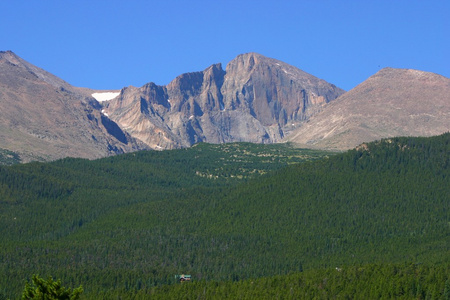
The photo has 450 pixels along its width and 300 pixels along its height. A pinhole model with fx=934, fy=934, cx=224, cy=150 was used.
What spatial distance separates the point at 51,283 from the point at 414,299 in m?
103

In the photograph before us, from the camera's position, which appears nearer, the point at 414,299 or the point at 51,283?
the point at 51,283

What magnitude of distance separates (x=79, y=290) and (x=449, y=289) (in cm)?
10599

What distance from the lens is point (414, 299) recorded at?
199125 mm

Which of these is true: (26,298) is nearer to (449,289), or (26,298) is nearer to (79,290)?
(79,290)

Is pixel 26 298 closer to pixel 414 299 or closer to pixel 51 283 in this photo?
pixel 51 283

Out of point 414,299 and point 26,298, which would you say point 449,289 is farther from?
point 26,298

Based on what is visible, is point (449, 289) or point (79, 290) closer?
point (79, 290)

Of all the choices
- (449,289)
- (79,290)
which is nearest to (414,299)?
(449,289)

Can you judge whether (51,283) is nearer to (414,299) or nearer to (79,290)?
(79,290)

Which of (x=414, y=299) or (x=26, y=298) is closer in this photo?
(x=26, y=298)

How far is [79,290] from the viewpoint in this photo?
117000 mm

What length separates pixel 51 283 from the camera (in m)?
118

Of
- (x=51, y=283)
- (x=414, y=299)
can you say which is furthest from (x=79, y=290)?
(x=414, y=299)

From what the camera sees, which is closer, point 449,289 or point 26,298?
point 26,298
